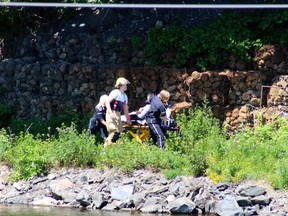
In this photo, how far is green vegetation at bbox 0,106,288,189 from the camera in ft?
59.1

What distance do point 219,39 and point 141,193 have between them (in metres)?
7.23

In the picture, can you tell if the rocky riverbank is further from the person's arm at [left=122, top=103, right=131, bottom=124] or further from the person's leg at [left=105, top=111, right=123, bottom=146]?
the person's arm at [left=122, top=103, right=131, bottom=124]

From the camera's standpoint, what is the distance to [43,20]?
92.9ft

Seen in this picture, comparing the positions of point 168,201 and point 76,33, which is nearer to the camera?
point 168,201

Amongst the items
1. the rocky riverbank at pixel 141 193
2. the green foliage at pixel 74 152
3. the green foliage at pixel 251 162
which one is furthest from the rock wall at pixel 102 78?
the rocky riverbank at pixel 141 193

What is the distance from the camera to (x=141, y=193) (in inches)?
707

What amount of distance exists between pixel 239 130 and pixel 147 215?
696 cm

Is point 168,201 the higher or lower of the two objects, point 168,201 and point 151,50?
the lower

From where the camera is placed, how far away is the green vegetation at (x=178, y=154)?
59.1 feet

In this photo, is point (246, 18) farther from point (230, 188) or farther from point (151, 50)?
point (230, 188)

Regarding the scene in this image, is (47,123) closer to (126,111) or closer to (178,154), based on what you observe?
(126,111)

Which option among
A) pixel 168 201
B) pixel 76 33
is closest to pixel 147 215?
pixel 168 201

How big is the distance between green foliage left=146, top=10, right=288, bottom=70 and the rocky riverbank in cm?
618

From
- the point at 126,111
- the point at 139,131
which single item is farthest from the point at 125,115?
the point at 139,131
